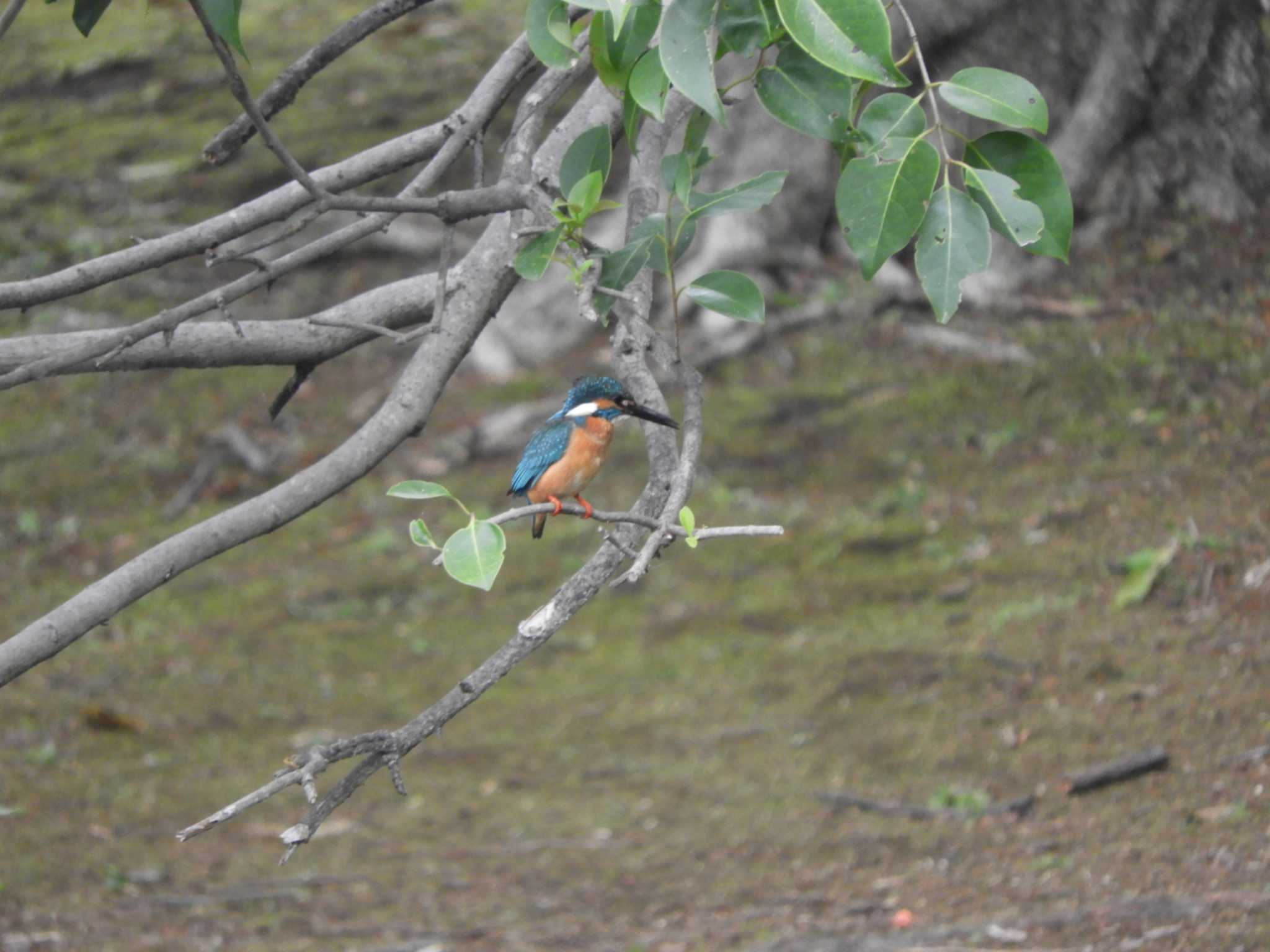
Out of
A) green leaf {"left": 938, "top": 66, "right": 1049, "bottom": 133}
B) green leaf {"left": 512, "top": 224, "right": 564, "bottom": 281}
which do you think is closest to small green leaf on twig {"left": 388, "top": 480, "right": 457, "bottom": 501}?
green leaf {"left": 512, "top": 224, "right": 564, "bottom": 281}

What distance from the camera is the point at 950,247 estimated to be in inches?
73.5

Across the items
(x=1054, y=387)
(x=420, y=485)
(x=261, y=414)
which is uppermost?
(x=420, y=485)

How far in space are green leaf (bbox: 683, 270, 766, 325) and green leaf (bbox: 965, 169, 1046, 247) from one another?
33cm

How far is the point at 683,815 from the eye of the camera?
5.22 m

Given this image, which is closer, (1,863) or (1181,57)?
(1,863)

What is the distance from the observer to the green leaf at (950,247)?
6.06 feet

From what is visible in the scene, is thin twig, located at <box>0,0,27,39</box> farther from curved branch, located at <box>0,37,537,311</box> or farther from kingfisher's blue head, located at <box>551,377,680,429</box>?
kingfisher's blue head, located at <box>551,377,680,429</box>

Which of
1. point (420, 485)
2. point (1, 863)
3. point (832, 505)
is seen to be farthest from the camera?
point (832, 505)

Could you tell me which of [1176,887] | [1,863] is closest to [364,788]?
[1,863]

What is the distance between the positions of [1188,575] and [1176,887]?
91.7 inches

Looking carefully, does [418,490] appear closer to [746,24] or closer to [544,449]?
[746,24]

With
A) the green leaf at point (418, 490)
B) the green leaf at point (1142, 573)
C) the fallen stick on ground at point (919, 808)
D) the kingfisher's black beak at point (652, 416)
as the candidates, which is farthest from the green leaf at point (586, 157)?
the green leaf at point (1142, 573)

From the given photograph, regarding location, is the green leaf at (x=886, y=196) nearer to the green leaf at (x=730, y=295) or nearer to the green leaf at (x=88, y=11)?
the green leaf at (x=730, y=295)

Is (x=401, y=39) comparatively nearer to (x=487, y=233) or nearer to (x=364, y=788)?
(x=364, y=788)
